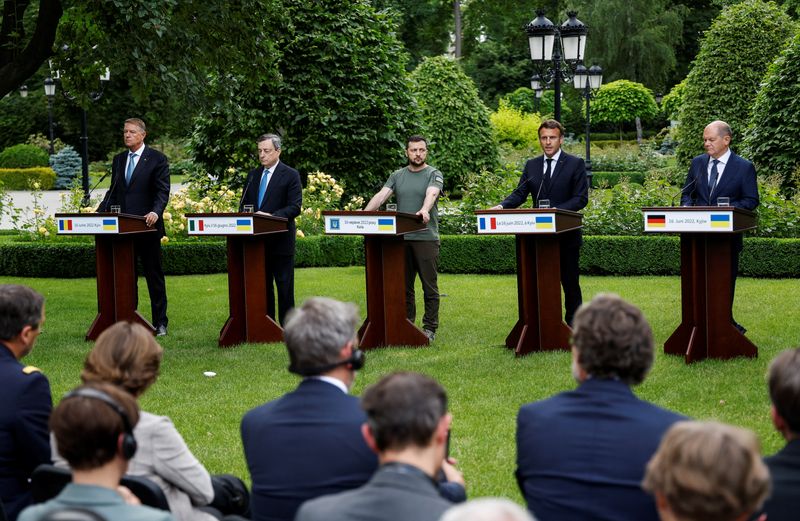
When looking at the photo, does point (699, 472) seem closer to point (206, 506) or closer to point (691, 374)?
point (206, 506)

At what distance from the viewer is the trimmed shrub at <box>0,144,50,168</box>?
46125 mm

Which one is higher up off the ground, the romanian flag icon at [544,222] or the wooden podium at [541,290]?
the romanian flag icon at [544,222]

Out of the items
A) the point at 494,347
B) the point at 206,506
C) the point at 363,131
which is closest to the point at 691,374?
the point at 494,347

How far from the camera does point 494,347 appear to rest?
9750mm

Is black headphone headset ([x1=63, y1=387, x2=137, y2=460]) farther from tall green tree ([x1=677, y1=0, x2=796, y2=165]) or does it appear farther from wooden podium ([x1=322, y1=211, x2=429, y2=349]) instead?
tall green tree ([x1=677, y1=0, x2=796, y2=165])

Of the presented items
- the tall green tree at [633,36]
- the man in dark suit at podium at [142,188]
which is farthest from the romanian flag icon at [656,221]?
the tall green tree at [633,36]

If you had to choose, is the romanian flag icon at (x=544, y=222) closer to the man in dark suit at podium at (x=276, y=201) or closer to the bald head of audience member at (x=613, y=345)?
the man in dark suit at podium at (x=276, y=201)

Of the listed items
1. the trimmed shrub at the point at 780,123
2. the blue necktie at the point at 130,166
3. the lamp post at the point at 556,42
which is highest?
the lamp post at the point at 556,42

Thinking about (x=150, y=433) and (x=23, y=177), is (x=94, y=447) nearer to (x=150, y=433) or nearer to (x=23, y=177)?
(x=150, y=433)

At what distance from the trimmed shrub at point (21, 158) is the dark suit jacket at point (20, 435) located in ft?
146

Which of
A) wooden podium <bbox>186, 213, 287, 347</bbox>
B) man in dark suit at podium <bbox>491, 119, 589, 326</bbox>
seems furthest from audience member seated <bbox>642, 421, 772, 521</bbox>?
wooden podium <bbox>186, 213, 287, 347</bbox>

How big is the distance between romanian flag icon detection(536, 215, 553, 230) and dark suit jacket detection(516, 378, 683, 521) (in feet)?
17.3

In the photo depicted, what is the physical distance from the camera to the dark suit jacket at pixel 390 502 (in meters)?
2.74

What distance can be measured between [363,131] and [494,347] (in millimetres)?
9383
